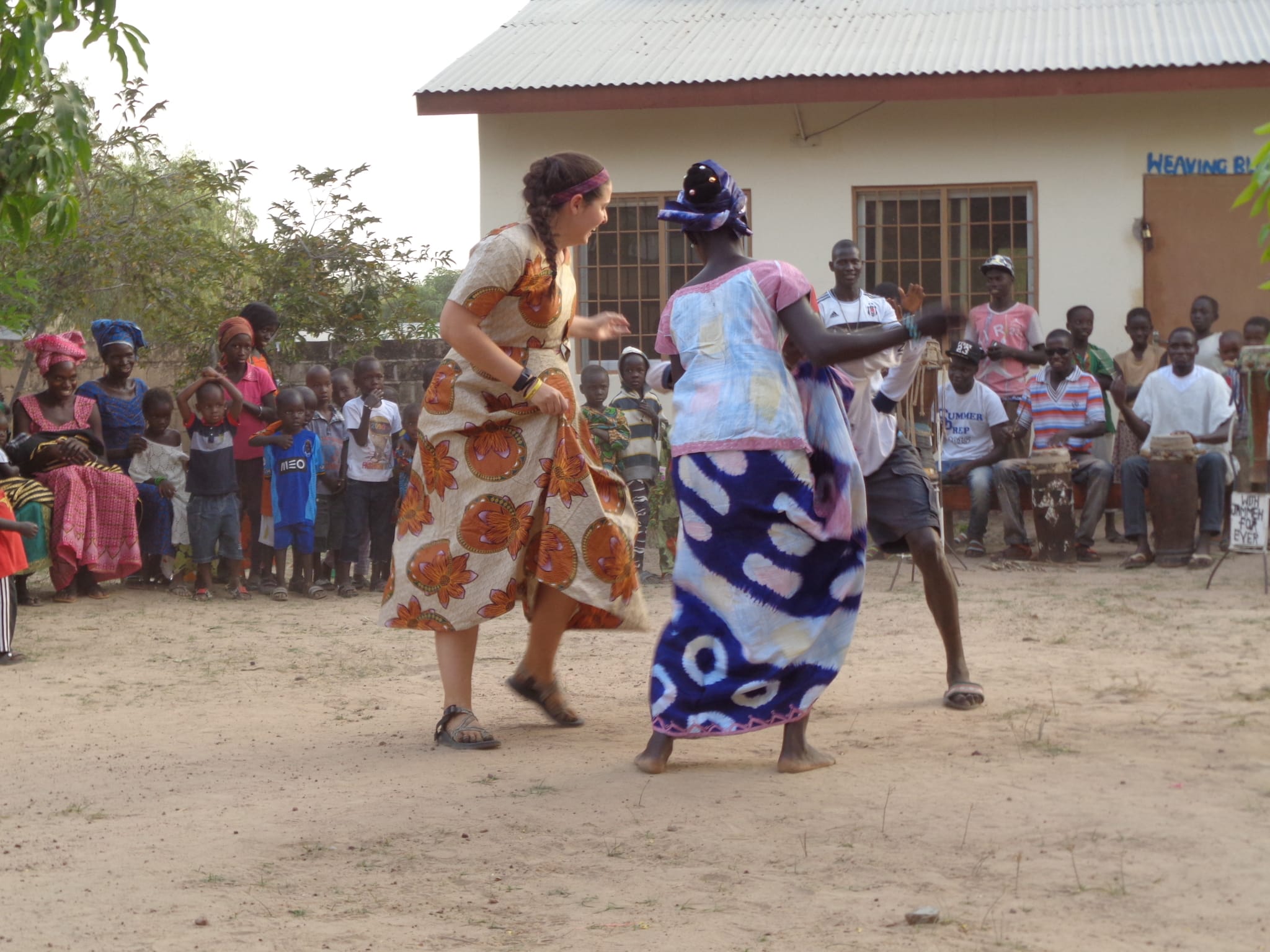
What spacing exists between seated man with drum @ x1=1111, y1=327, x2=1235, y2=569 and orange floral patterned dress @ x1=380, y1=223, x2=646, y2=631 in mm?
5983

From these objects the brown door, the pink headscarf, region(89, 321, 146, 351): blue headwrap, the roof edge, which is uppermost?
the roof edge

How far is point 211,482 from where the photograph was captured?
9328 millimetres

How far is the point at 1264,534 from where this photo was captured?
8.48 meters

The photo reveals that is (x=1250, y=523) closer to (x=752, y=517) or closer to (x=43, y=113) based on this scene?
(x=752, y=517)

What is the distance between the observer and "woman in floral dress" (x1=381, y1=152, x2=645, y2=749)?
488cm

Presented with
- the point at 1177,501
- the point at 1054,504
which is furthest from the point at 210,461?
the point at 1177,501

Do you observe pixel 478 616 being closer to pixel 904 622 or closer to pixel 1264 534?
pixel 904 622

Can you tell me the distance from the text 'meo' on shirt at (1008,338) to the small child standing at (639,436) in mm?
2571

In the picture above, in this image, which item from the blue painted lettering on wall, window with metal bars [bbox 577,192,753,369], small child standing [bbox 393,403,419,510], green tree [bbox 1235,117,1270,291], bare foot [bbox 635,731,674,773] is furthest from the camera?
window with metal bars [bbox 577,192,753,369]

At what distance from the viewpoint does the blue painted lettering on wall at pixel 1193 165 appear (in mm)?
12164

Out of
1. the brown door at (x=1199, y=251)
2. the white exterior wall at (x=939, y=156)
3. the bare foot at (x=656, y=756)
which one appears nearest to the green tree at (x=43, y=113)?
the bare foot at (x=656, y=756)

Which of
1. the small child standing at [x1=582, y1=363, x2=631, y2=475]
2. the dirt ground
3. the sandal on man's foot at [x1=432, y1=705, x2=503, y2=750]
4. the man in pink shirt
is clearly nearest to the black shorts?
the dirt ground

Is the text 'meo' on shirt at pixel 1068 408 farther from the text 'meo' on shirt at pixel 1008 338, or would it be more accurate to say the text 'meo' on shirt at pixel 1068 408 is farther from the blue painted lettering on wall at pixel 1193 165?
the blue painted lettering on wall at pixel 1193 165

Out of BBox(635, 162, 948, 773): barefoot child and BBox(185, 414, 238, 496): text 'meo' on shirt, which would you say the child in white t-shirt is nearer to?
BBox(185, 414, 238, 496): text 'meo' on shirt
